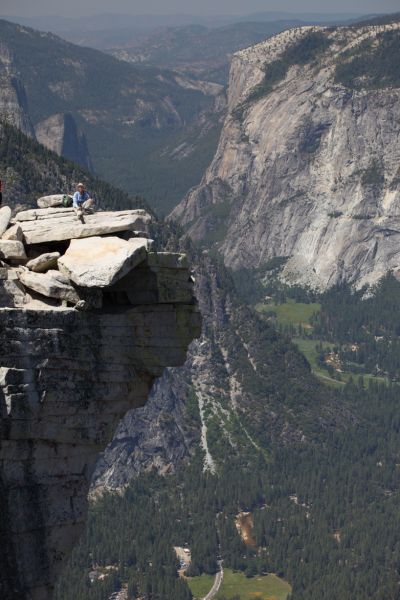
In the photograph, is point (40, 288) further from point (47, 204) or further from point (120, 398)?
point (47, 204)

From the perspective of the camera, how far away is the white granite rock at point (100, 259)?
45.6 metres

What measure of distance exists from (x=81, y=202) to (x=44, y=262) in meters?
8.02

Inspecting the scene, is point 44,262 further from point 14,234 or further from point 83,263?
point 83,263

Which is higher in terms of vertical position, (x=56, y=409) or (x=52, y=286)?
(x=52, y=286)

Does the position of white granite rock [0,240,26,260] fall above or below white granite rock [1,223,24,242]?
below

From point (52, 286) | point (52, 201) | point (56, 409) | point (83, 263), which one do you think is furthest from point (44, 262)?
point (52, 201)

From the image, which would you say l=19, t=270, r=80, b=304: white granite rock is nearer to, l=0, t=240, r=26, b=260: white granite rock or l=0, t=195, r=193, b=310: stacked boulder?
l=0, t=195, r=193, b=310: stacked boulder

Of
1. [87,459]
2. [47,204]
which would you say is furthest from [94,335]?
[47,204]

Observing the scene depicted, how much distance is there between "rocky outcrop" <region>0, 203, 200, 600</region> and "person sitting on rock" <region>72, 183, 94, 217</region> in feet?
14.9

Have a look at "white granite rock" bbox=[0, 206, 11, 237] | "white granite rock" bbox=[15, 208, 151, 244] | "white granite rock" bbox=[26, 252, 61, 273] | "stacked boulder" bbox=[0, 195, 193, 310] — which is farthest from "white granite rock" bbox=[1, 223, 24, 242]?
"white granite rock" bbox=[26, 252, 61, 273]

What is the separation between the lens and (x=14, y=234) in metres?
49.4

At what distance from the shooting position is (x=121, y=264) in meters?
46.0

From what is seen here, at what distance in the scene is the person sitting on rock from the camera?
52.5 m

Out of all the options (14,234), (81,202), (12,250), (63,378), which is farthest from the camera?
(81,202)
